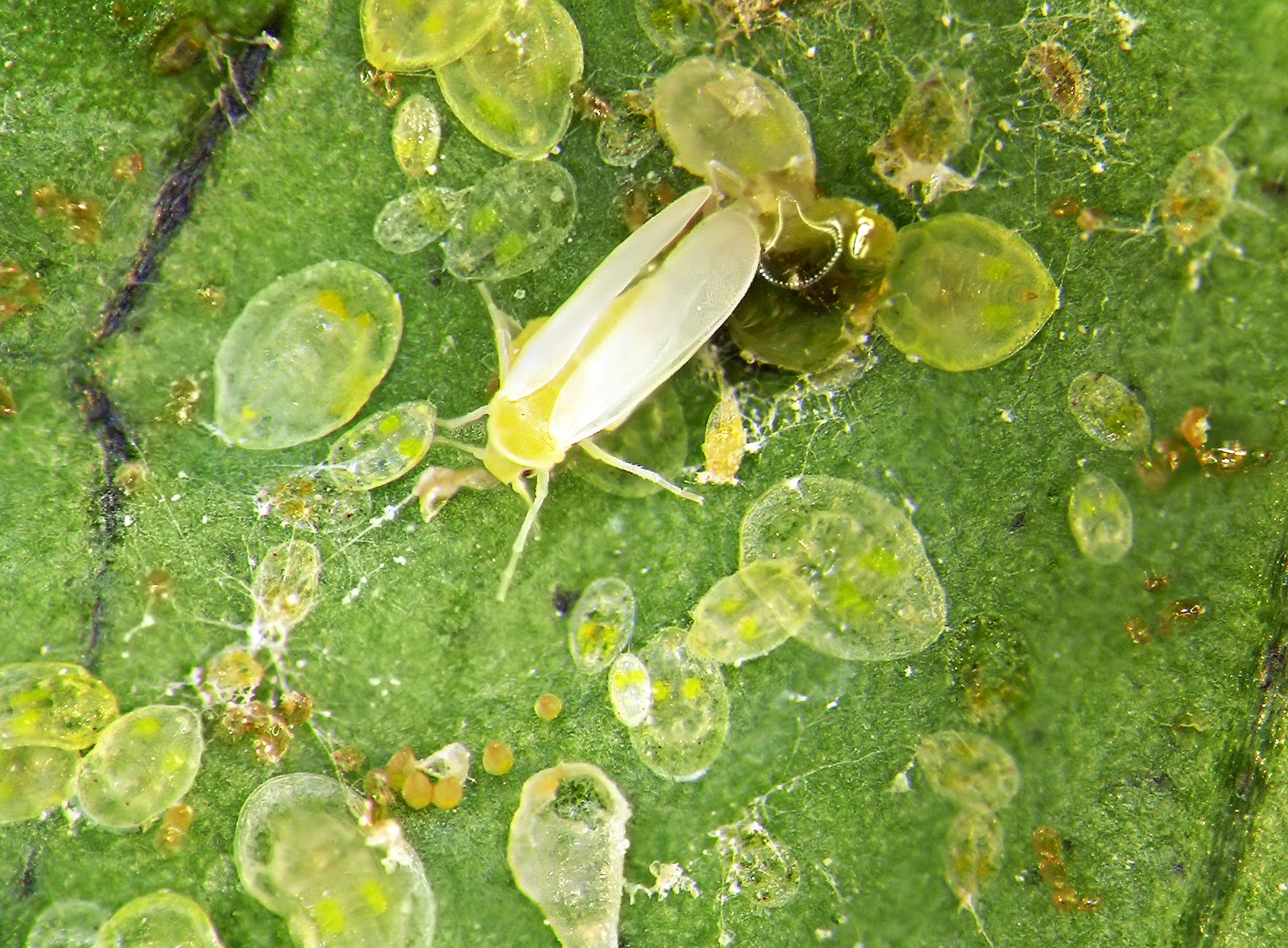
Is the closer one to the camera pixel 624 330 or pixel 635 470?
pixel 624 330

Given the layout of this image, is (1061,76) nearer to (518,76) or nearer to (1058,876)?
(518,76)

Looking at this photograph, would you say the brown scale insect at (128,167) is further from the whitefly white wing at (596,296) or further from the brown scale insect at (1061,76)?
the brown scale insect at (1061,76)

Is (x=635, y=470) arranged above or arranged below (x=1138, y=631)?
above

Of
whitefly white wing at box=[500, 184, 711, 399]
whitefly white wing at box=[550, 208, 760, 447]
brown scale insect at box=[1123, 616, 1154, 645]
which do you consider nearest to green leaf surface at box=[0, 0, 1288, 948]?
brown scale insect at box=[1123, 616, 1154, 645]

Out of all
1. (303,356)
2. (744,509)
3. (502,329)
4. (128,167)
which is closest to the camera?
(128,167)

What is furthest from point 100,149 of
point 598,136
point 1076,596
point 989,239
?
point 1076,596

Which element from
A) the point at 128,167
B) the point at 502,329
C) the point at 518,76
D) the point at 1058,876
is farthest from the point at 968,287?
the point at 128,167
